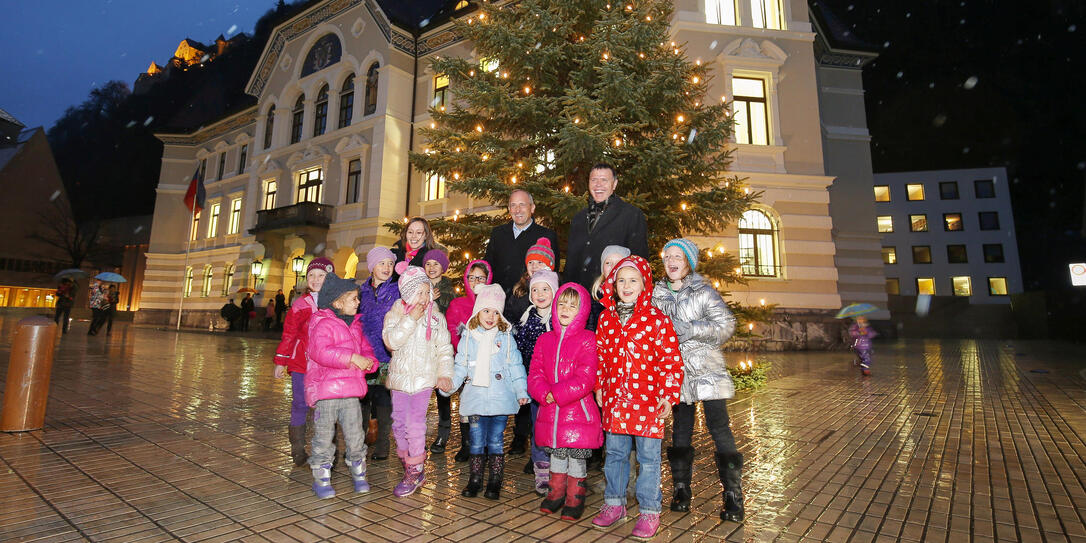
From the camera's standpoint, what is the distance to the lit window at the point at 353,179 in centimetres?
2370

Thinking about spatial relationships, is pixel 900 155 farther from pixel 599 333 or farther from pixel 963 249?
pixel 599 333

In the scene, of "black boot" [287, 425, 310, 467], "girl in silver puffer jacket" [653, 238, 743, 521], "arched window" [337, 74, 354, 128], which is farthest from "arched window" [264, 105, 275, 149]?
"girl in silver puffer jacket" [653, 238, 743, 521]

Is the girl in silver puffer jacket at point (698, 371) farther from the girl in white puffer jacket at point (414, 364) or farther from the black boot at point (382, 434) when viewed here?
the black boot at point (382, 434)

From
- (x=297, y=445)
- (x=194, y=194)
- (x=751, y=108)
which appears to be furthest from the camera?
(x=194, y=194)

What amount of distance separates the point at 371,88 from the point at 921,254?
46653mm

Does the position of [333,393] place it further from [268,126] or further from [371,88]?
[268,126]

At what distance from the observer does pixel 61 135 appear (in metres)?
66.6

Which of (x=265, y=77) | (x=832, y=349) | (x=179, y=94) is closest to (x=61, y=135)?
(x=179, y=94)

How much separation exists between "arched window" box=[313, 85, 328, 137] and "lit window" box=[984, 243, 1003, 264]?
52660mm

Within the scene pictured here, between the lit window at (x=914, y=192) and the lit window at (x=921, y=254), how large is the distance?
4370mm

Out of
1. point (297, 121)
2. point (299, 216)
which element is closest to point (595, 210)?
point (299, 216)

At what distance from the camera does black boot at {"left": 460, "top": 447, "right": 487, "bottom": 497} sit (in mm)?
3340

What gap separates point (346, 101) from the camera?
2511cm

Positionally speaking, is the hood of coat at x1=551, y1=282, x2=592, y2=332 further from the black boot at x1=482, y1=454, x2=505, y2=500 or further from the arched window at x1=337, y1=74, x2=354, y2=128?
the arched window at x1=337, y1=74, x2=354, y2=128
